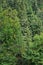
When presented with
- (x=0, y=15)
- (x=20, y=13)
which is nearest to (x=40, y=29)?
(x=20, y=13)

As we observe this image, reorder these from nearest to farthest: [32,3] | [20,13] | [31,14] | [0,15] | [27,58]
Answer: [27,58] < [0,15] < [20,13] < [31,14] < [32,3]

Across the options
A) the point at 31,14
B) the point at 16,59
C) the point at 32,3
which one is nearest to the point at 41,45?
the point at 16,59

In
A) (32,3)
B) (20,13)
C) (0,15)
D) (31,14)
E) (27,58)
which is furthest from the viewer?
(32,3)

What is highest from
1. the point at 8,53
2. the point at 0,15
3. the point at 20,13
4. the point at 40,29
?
the point at 0,15

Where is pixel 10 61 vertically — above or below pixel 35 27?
above

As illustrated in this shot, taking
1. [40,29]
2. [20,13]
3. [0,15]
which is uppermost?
[0,15]

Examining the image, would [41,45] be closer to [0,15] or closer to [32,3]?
[0,15]

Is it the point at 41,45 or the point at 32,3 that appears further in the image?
the point at 32,3

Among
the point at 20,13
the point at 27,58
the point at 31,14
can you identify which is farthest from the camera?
the point at 31,14

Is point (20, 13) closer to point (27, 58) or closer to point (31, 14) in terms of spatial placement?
point (31, 14)
